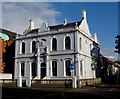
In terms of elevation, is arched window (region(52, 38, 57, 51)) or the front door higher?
arched window (region(52, 38, 57, 51))

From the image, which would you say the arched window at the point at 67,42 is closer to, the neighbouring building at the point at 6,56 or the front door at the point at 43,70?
the front door at the point at 43,70

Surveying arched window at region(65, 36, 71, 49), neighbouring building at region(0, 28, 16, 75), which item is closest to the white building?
arched window at region(65, 36, 71, 49)

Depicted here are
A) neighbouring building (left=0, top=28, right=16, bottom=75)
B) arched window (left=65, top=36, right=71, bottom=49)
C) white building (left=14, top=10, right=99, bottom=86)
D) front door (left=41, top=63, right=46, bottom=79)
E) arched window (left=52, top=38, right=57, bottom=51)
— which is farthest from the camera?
neighbouring building (left=0, top=28, right=16, bottom=75)

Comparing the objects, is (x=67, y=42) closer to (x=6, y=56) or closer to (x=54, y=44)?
(x=54, y=44)

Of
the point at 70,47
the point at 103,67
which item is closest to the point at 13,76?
the point at 70,47

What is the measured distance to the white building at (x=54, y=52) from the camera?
1268 inches

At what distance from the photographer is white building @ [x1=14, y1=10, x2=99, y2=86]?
32.2 metres

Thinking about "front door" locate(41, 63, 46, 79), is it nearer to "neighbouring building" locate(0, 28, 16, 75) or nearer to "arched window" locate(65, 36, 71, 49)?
"arched window" locate(65, 36, 71, 49)

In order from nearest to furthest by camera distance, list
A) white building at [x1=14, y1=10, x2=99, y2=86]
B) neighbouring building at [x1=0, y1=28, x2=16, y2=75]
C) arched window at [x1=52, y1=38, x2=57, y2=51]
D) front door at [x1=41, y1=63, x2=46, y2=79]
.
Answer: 1. white building at [x1=14, y1=10, x2=99, y2=86]
2. arched window at [x1=52, y1=38, x2=57, y2=51]
3. front door at [x1=41, y1=63, x2=46, y2=79]
4. neighbouring building at [x1=0, y1=28, x2=16, y2=75]

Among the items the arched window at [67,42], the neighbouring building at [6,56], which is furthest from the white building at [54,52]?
the neighbouring building at [6,56]

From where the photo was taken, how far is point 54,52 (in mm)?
33562

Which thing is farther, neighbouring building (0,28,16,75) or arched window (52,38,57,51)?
neighbouring building (0,28,16,75)

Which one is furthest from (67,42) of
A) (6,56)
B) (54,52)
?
(6,56)

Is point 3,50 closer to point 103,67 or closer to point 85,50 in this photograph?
point 85,50
